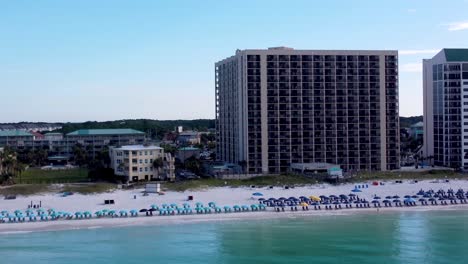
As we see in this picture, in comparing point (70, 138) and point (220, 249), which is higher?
point (70, 138)

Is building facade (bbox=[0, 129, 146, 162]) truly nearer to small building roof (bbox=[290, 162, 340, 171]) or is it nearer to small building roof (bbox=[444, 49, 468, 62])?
small building roof (bbox=[290, 162, 340, 171])

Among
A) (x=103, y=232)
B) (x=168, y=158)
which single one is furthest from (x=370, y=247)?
(x=168, y=158)

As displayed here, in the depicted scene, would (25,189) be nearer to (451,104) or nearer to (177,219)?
(177,219)

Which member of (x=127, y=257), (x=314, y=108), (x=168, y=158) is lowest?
(x=127, y=257)

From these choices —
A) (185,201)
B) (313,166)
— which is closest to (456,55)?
(313,166)

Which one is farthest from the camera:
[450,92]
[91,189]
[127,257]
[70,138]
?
[70,138]

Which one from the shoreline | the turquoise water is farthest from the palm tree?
the turquoise water

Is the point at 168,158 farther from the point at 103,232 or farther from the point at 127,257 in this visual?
the point at 127,257
